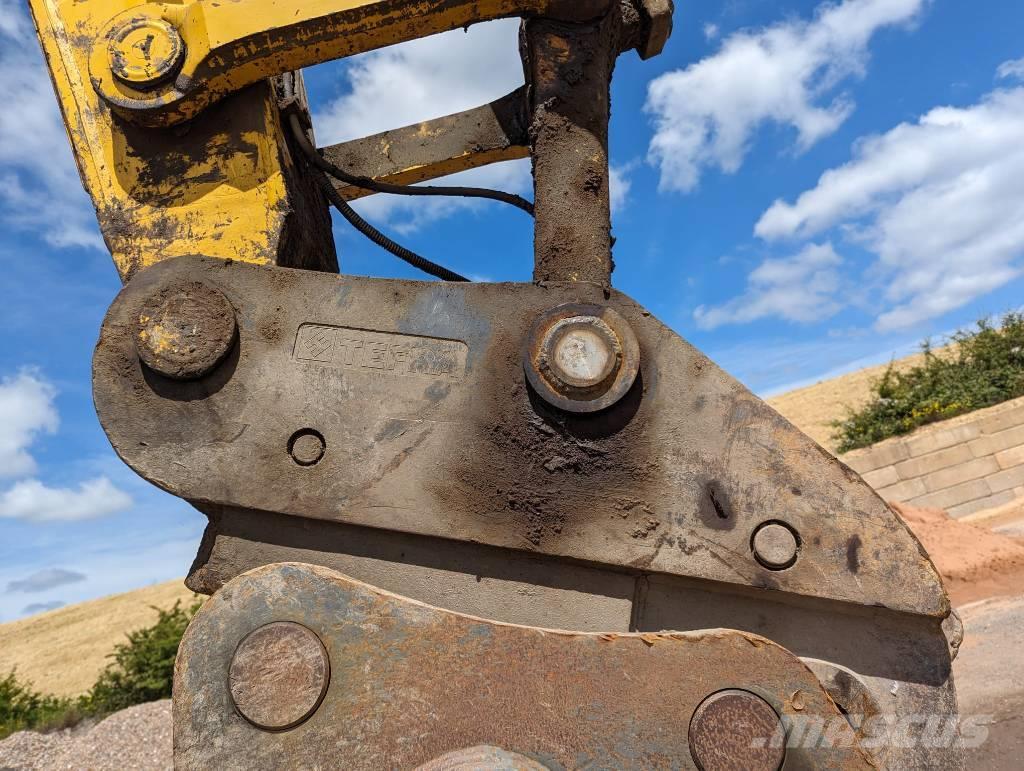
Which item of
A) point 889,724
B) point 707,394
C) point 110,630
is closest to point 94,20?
point 707,394

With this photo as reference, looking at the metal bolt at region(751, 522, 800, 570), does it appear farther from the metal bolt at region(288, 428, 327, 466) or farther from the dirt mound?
the dirt mound

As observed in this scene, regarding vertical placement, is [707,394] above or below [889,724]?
above

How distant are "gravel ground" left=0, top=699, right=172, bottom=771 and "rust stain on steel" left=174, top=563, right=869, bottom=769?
17.1 feet

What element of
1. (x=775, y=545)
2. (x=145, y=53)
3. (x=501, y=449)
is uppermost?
(x=145, y=53)

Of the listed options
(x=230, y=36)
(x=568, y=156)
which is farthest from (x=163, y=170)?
(x=568, y=156)

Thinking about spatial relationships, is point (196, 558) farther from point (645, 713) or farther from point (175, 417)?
point (645, 713)

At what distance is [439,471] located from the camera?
170cm

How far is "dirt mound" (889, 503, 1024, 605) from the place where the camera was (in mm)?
8242

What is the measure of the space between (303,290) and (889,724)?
1701mm

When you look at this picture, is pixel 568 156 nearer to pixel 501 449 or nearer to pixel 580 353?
pixel 580 353

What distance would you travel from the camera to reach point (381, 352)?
5.80 ft

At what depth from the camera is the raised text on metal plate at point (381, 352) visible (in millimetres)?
1750

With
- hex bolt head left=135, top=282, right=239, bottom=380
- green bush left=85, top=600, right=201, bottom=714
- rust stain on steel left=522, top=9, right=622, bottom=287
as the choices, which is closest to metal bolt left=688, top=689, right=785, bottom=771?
rust stain on steel left=522, top=9, right=622, bottom=287

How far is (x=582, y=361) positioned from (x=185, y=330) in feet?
3.09
